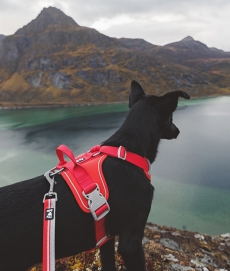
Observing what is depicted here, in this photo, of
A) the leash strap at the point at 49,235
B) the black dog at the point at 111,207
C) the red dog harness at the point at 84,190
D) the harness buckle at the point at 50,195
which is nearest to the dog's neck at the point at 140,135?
the black dog at the point at 111,207

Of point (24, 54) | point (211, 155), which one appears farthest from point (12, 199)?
point (24, 54)

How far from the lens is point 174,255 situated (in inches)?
178

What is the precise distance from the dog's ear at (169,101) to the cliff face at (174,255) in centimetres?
273

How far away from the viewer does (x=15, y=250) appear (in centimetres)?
190

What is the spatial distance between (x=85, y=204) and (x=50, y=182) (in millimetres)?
428

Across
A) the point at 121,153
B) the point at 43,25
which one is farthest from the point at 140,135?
the point at 43,25

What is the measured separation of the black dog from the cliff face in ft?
3.55

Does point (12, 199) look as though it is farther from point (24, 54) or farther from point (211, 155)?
point (24, 54)

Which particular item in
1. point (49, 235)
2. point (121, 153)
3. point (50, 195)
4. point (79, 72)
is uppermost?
point (79, 72)

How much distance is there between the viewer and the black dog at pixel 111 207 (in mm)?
1949

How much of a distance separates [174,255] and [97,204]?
11.0 feet

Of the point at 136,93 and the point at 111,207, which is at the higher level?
the point at 136,93

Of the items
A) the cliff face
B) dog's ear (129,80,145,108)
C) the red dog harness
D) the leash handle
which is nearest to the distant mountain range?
the cliff face

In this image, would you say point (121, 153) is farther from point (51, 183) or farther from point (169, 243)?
point (169, 243)
